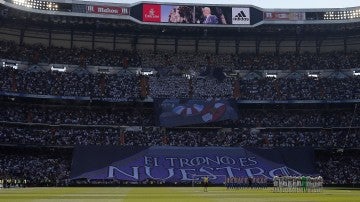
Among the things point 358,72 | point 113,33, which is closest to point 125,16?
point 113,33

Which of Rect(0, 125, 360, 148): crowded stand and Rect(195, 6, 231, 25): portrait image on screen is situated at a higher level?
Rect(195, 6, 231, 25): portrait image on screen

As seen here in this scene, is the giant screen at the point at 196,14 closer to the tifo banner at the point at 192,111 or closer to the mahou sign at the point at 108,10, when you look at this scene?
the mahou sign at the point at 108,10

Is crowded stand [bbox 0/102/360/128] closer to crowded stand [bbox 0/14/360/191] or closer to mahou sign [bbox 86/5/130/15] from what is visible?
crowded stand [bbox 0/14/360/191]

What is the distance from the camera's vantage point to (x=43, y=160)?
67.9 meters

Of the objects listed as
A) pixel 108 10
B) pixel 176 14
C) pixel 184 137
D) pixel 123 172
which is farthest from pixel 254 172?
pixel 108 10

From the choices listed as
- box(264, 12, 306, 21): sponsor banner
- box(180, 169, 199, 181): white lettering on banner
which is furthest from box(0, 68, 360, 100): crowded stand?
box(180, 169, 199, 181): white lettering on banner

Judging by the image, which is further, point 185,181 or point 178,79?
point 178,79

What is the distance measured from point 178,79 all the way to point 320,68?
25203mm

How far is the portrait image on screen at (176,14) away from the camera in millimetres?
76625

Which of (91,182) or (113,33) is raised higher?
(113,33)

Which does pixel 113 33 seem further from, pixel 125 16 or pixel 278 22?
pixel 278 22

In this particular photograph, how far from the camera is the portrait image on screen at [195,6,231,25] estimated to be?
3044 inches

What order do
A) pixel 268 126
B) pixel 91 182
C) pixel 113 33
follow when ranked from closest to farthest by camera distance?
pixel 91 182, pixel 268 126, pixel 113 33

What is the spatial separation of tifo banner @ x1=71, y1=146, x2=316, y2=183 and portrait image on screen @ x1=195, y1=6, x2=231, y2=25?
22.1m
